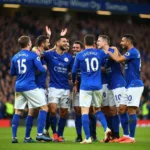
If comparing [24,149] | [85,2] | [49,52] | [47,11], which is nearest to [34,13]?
[47,11]

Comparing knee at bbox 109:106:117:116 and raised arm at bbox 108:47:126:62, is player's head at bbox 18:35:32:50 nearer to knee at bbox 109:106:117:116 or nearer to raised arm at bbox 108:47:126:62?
raised arm at bbox 108:47:126:62

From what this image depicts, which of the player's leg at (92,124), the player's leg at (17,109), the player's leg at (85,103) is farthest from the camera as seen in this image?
the player's leg at (92,124)

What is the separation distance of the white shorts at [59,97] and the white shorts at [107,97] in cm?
79

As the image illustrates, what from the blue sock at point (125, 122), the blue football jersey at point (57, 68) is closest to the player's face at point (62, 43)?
the blue football jersey at point (57, 68)

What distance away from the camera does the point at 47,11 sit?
3275 centimetres

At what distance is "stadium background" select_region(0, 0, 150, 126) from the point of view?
26578 mm

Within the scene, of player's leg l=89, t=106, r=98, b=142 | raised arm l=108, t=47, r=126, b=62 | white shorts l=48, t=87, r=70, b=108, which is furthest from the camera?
player's leg l=89, t=106, r=98, b=142

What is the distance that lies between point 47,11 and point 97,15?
11.2 feet

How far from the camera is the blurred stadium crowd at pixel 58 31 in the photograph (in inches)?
989

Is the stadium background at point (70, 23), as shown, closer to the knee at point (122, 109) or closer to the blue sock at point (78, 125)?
the blue sock at point (78, 125)

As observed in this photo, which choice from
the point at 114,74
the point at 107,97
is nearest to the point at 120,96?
the point at 107,97

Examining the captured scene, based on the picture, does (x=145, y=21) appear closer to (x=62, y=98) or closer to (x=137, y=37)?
(x=137, y=37)

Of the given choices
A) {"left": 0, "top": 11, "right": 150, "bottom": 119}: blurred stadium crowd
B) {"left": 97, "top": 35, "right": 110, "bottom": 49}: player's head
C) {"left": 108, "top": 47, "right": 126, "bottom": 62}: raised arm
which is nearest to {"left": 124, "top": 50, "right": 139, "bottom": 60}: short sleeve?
{"left": 108, "top": 47, "right": 126, "bottom": 62}: raised arm

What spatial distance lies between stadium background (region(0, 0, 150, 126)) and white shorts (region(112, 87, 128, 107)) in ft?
36.0
